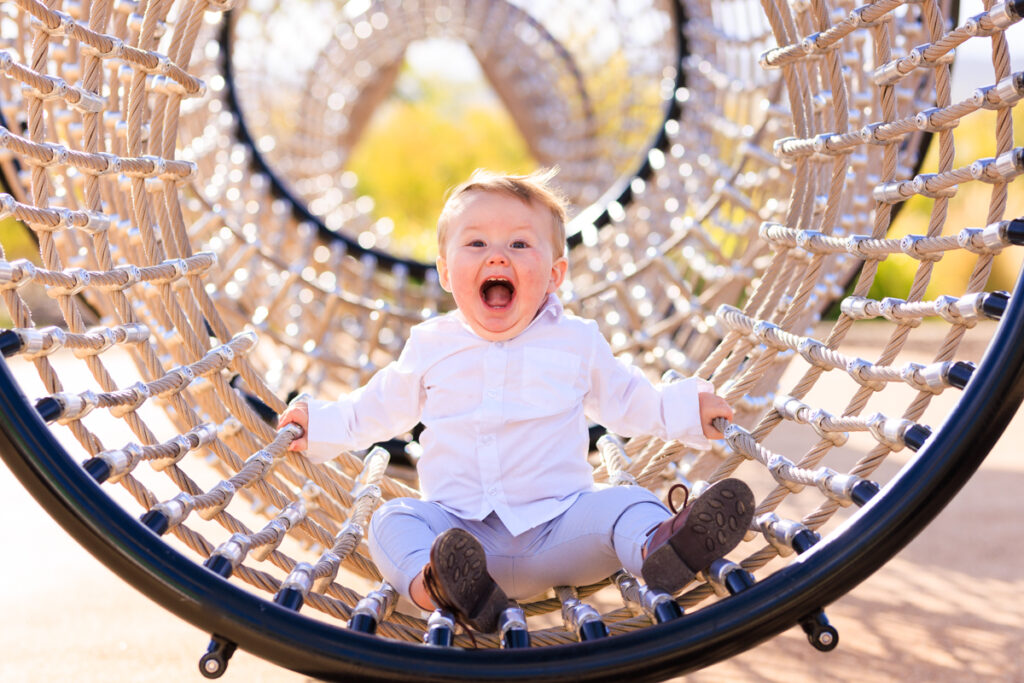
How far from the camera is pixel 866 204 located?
1.84 m

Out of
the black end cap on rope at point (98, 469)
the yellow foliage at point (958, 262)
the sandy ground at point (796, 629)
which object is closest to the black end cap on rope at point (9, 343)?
the black end cap on rope at point (98, 469)

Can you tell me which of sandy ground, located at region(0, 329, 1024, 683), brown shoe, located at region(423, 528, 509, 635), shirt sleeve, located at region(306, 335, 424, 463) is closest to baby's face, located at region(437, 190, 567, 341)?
shirt sleeve, located at region(306, 335, 424, 463)

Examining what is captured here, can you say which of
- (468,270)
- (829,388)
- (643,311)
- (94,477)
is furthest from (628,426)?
(829,388)

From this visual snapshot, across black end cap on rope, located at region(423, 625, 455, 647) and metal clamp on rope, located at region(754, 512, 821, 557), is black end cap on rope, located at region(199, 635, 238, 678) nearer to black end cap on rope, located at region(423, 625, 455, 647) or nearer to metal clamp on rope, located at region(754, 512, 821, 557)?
black end cap on rope, located at region(423, 625, 455, 647)

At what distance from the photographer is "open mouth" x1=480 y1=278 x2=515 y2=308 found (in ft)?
4.36

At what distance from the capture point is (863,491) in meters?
1.07

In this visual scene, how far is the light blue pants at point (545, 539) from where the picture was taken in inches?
46.3

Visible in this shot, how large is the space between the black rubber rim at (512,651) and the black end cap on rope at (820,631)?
0.08 ft

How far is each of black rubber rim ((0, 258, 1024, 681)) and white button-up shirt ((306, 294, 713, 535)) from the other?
1.16 ft

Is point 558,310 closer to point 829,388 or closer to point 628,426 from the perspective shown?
point 628,426

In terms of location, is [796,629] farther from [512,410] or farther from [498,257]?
[498,257]

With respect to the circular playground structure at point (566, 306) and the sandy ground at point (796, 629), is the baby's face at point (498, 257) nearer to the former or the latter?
the circular playground structure at point (566, 306)

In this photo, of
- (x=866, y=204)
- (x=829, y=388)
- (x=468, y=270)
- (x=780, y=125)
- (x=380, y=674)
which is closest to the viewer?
(x=380, y=674)

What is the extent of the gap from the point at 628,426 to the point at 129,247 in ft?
2.66
